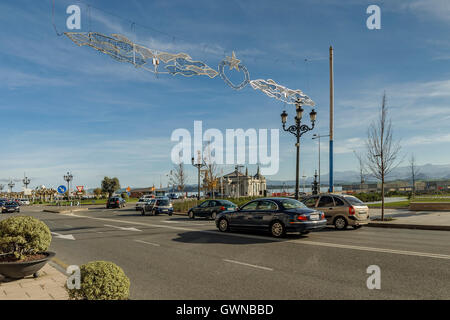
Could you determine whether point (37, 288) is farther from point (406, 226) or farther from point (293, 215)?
point (406, 226)

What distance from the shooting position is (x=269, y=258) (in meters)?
9.02

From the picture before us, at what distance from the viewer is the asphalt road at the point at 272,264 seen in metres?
5.97

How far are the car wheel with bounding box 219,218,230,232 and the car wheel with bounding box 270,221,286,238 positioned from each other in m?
2.52

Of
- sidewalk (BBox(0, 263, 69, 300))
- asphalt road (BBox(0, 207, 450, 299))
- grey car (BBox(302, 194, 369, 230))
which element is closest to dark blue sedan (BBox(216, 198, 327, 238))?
asphalt road (BBox(0, 207, 450, 299))

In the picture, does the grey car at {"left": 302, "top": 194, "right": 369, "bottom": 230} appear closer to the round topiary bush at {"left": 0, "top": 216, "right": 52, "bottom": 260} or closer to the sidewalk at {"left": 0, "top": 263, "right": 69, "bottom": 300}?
the sidewalk at {"left": 0, "top": 263, "right": 69, "bottom": 300}

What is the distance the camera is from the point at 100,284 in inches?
176

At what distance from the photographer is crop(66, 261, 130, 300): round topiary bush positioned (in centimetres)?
444

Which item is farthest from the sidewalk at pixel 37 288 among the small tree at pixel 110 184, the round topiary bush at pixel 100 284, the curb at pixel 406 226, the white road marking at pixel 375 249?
the small tree at pixel 110 184

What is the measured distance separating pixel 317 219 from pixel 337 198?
3917 millimetres

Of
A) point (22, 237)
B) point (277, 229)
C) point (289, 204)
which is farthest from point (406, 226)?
point (22, 237)

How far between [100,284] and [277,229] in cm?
909

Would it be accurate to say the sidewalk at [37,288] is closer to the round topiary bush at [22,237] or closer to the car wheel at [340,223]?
the round topiary bush at [22,237]
